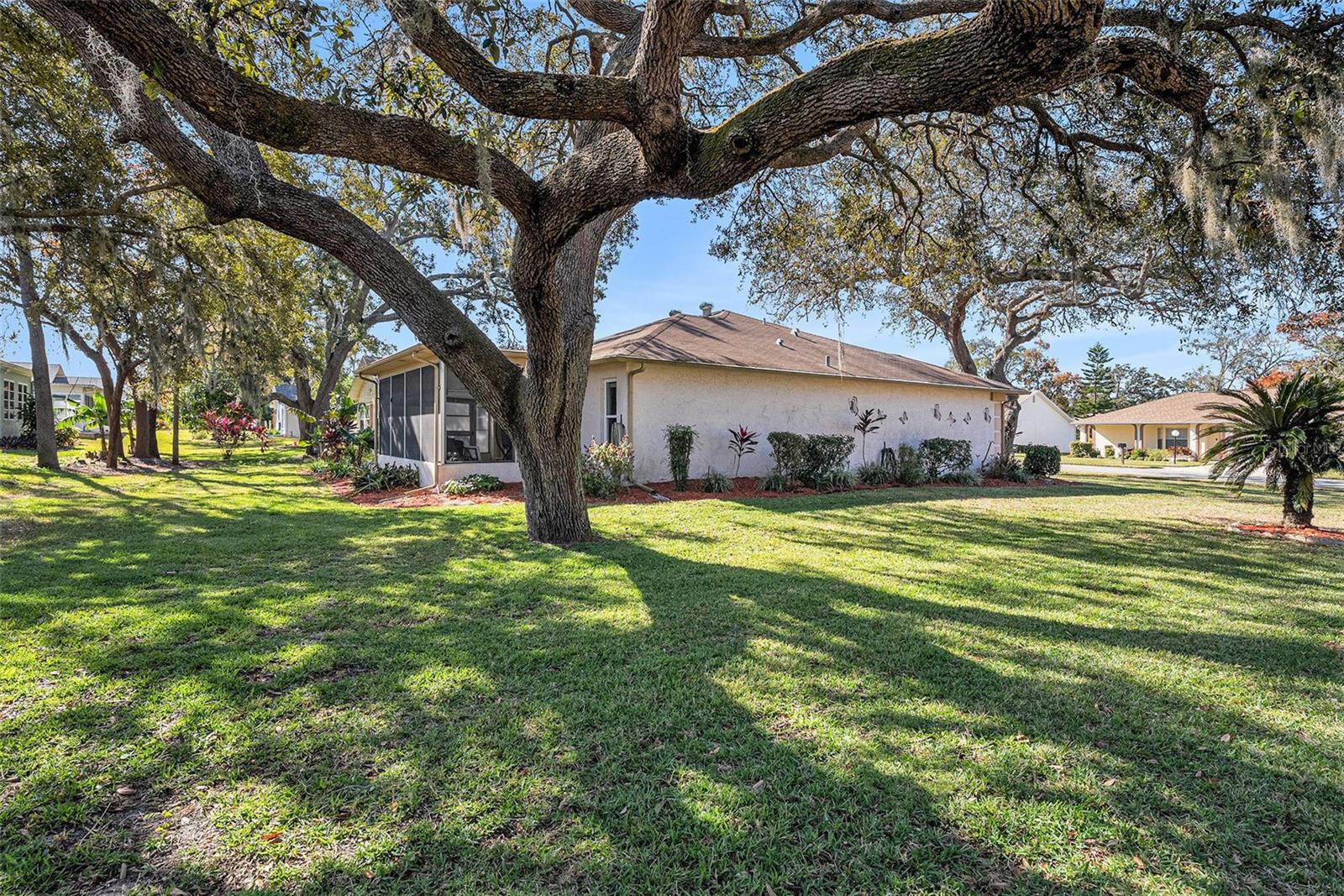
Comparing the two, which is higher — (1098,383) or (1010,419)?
(1098,383)

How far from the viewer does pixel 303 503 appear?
1057cm

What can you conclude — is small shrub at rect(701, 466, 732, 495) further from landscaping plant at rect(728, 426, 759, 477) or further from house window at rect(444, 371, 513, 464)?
house window at rect(444, 371, 513, 464)

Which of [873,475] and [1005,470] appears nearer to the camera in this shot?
[873,475]

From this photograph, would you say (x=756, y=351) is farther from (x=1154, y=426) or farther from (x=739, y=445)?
(x=1154, y=426)

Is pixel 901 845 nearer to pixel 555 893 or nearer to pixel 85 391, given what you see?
pixel 555 893

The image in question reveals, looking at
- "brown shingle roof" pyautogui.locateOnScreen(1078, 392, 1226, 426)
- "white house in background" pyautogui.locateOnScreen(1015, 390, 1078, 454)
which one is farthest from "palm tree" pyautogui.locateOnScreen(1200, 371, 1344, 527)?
"white house in background" pyautogui.locateOnScreen(1015, 390, 1078, 454)

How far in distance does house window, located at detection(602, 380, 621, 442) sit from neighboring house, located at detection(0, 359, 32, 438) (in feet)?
78.8

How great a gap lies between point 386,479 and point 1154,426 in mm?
45911

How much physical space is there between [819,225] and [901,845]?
31.0 ft

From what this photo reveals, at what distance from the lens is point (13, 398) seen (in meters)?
23.8

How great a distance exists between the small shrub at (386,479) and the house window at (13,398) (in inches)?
810

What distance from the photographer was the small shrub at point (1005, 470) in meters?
16.6

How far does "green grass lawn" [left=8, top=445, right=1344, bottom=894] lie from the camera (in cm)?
199

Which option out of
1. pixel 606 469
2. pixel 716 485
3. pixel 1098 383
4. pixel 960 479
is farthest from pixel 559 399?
pixel 1098 383
